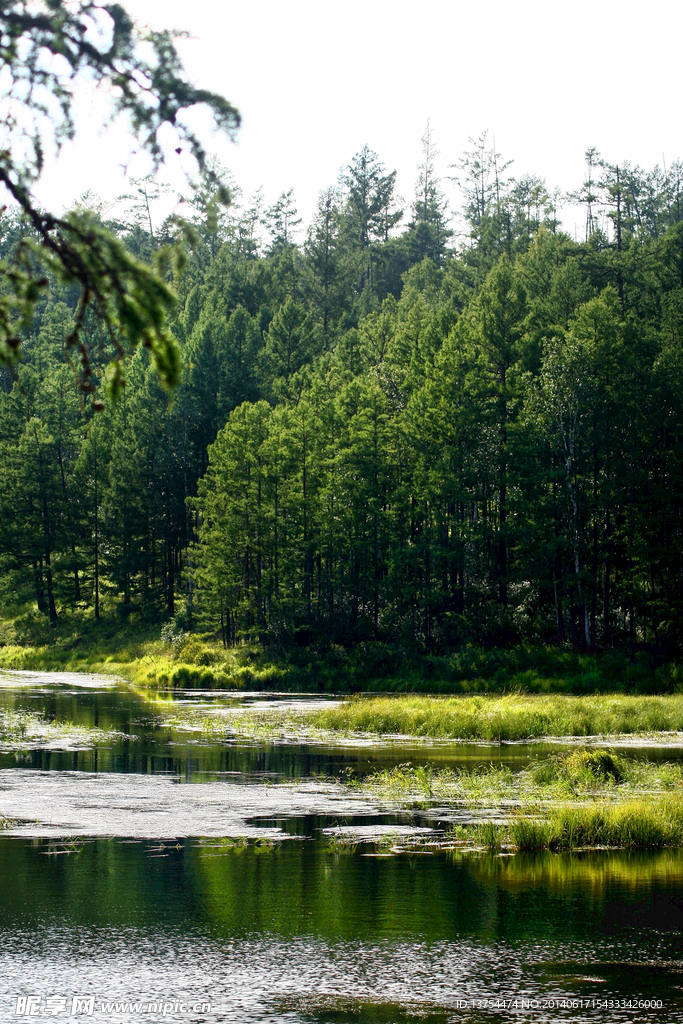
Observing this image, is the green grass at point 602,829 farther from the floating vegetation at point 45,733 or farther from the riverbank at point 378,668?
the riverbank at point 378,668

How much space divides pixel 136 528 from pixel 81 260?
69.5 m

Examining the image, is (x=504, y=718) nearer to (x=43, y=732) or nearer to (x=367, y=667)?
(x=43, y=732)

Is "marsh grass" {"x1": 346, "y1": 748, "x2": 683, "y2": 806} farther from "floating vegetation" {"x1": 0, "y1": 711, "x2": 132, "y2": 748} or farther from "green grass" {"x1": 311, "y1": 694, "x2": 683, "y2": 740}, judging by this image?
"floating vegetation" {"x1": 0, "y1": 711, "x2": 132, "y2": 748}

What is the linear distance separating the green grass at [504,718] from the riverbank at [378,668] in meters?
7.19

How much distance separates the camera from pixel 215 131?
8.58 meters

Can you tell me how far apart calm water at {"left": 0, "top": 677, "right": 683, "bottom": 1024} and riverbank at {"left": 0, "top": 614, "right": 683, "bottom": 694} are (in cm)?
2636

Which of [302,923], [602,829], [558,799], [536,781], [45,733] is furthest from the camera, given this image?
[45,733]

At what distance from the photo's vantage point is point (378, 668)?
5156 centimetres

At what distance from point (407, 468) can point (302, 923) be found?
4783 cm

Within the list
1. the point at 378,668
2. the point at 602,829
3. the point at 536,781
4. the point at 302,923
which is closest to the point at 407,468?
the point at 378,668

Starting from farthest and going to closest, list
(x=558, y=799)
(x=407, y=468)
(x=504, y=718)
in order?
(x=407, y=468), (x=504, y=718), (x=558, y=799)

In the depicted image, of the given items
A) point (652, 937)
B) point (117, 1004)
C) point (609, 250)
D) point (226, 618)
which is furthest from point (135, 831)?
point (609, 250)

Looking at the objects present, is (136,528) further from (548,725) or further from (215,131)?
(215,131)

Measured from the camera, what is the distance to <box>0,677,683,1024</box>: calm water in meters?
10.9
